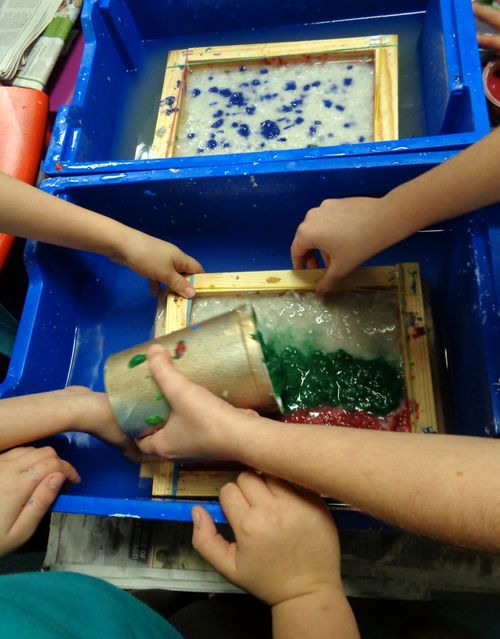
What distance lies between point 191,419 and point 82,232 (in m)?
0.48

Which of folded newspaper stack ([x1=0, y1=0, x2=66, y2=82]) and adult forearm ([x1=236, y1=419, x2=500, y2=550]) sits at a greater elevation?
folded newspaper stack ([x1=0, y1=0, x2=66, y2=82])

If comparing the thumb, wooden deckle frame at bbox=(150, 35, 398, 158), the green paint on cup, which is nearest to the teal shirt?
the thumb

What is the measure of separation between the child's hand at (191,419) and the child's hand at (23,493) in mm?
219

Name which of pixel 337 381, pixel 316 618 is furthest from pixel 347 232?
pixel 316 618

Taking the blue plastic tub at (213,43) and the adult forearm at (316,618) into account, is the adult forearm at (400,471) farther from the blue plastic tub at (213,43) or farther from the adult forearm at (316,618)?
the blue plastic tub at (213,43)

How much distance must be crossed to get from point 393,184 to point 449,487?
67 centimetres

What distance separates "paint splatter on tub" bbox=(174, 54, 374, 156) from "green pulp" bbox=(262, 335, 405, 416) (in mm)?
585

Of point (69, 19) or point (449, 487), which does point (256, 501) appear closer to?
point (449, 487)

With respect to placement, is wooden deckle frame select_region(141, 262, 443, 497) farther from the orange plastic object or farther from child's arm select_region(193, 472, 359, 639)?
the orange plastic object

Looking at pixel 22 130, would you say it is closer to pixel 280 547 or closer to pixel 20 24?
pixel 20 24

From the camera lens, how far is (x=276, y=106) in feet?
4.39

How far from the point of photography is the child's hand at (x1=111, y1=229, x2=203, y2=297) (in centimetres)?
104

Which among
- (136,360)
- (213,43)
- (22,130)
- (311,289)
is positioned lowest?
(136,360)

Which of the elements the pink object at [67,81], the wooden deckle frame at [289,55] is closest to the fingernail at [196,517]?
the wooden deckle frame at [289,55]
